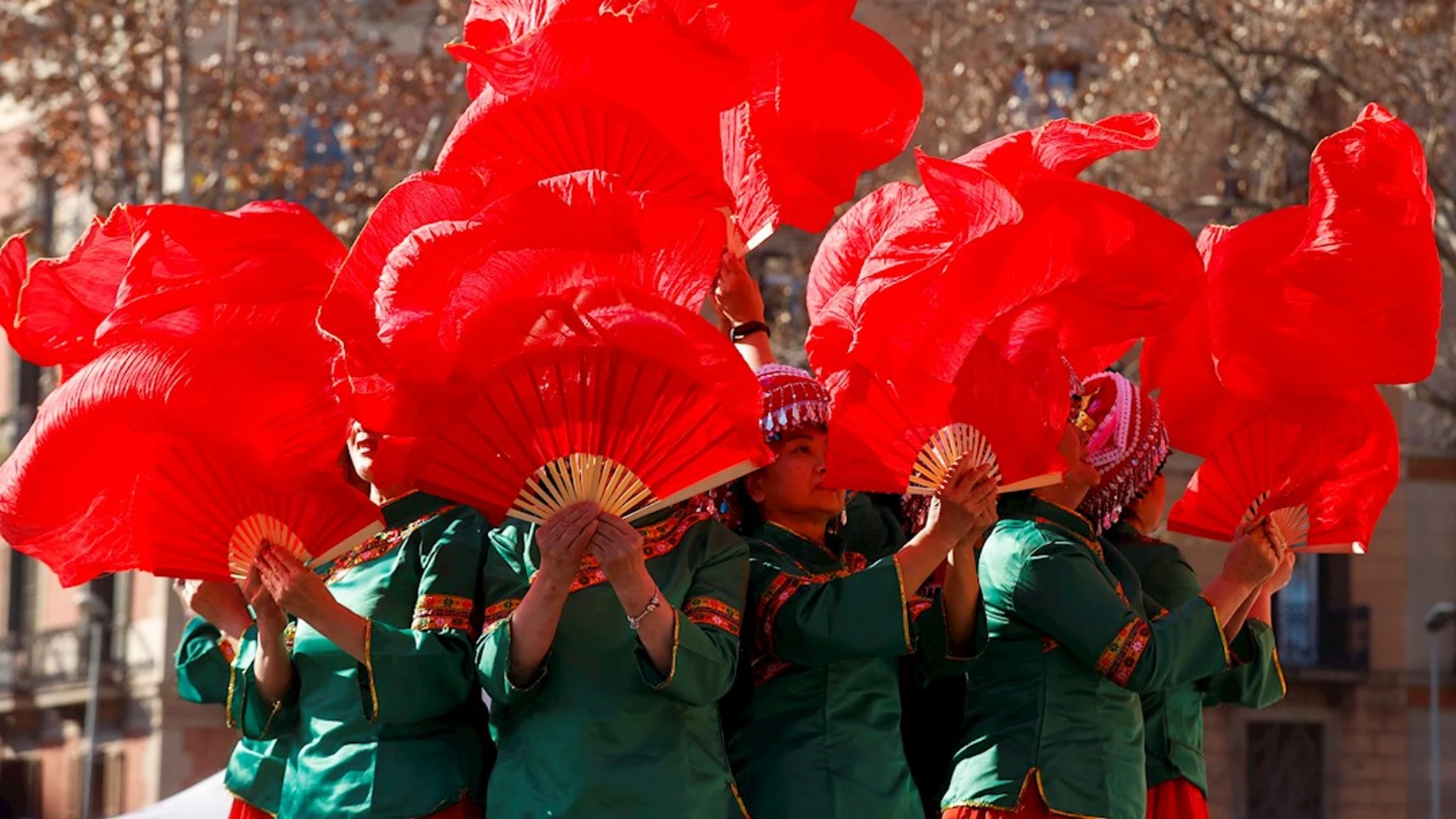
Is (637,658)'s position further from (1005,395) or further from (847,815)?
(1005,395)

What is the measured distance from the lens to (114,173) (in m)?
20.5

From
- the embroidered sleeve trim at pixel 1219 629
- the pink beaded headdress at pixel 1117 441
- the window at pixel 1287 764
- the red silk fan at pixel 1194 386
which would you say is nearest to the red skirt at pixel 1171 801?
the embroidered sleeve trim at pixel 1219 629

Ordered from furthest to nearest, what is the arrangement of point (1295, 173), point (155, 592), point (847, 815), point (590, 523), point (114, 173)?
point (155, 592) < point (1295, 173) < point (114, 173) < point (847, 815) < point (590, 523)

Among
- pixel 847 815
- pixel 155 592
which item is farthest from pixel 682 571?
pixel 155 592

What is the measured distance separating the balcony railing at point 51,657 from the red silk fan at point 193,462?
2822 centimetres

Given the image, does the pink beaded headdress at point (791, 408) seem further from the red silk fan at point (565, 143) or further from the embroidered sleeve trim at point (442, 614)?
the embroidered sleeve trim at point (442, 614)

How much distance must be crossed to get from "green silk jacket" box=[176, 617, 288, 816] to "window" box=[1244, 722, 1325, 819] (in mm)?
26520

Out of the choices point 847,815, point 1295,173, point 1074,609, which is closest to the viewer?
point 847,815

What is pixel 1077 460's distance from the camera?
19.2 feet

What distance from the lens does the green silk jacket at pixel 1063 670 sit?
18.3 feet

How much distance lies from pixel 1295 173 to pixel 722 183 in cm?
1924

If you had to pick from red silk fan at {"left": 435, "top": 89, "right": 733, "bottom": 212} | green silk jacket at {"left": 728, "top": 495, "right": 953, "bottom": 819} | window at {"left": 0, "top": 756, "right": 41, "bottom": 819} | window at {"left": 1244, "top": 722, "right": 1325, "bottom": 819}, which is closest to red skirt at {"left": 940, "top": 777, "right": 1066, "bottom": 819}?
green silk jacket at {"left": 728, "top": 495, "right": 953, "bottom": 819}

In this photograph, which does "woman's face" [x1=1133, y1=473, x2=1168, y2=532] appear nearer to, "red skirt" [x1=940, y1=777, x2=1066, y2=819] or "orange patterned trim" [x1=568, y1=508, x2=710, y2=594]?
"red skirt" [x1=940, y1=777, x2=1066, y2=819]

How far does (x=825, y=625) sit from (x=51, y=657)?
3112 cm
